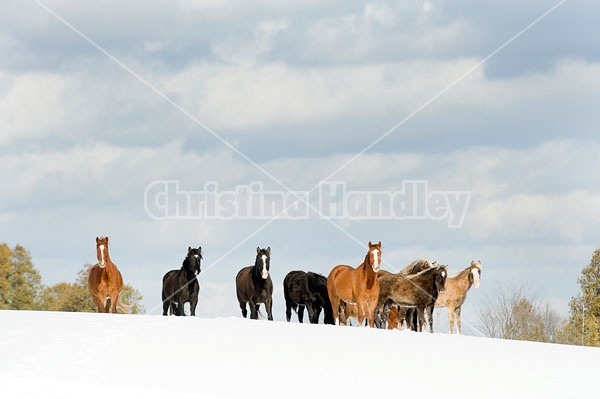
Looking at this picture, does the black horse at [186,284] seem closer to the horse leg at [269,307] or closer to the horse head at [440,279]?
the horse leg at [269,307]

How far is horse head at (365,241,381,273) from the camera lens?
74.0 feet

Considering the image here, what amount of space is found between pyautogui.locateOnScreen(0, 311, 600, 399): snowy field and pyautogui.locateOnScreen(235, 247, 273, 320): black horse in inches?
104

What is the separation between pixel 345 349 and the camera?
1875 cm

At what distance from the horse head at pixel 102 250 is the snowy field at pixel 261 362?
1.96 m

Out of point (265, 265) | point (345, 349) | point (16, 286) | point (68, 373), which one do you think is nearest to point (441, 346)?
point (345, 349)

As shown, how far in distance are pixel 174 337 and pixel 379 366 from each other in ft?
14.2

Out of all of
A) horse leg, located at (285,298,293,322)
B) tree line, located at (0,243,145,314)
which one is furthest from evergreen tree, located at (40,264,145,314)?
horse leg, located at (285,298,293,322)

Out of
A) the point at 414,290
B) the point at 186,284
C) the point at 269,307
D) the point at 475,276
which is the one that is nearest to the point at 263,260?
the point at 269,307

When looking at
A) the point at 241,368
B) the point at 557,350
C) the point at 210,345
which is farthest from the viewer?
the point at 557,350

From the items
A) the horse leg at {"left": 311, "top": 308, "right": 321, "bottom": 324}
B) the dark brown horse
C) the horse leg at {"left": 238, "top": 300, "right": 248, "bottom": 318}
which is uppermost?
the dark brown horse

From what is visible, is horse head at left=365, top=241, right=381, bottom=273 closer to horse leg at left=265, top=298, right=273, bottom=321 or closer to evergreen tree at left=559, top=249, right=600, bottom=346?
horse leg at left=265, top=298, right=273, bottom=321

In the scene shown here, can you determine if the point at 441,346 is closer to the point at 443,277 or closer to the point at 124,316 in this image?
the point at 443,277

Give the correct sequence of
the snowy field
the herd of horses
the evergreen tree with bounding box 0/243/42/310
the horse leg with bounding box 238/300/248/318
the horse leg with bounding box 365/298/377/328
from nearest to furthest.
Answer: the snowy field < the horse leg with bounding box 365/298/377/328 < the herd of horses < the horse leg with bounding box 238/300/248/318 < the evergreen tree with bounding box 0/243/42/310

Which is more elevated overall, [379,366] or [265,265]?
[265,265]
